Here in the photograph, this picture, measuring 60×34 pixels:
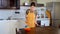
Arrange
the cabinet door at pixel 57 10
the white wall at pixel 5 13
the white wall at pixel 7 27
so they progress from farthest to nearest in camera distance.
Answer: the cabinet door at pixel 57 10 → the white wall at pixel 5 13 → the white wall at pixel 7 27

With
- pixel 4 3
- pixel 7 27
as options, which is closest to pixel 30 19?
pixel 7 27

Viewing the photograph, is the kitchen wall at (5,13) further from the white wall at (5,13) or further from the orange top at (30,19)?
the orange top at (30,19)

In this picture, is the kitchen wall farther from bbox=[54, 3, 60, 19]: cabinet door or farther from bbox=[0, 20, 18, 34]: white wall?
bbox=[54, 3, 60, 19]: cabinet door

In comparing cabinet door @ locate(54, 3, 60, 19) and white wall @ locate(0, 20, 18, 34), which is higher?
cabinet door @ locate(54, 3, 60, 19)

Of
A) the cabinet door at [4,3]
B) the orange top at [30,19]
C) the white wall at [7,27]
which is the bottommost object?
the white wall at [7,27]

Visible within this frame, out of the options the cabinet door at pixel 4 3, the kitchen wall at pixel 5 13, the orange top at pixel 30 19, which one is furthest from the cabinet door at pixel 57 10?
the cabinet door at pixel 4 3

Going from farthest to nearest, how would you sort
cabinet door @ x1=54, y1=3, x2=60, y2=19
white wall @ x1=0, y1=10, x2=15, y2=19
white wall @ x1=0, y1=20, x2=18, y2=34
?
cabinet door @ x1=54, y1=3, x2=60, y2=19
white wall @ x1=0, y1=10, x2=15, y2=19
white wall @ x1=0, y1=20, x2=18, y2=34

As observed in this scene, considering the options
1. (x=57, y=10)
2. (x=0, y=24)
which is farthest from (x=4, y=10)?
(x=57, y=10)

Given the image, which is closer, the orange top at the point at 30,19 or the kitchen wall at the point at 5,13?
the orange top at the point at 30,19

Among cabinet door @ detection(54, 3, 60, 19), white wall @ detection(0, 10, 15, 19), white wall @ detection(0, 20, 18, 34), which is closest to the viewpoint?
white wall @ detection(0, 20, 18, 34)

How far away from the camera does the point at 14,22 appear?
3596mm

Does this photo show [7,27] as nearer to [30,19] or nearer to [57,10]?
[30,19]

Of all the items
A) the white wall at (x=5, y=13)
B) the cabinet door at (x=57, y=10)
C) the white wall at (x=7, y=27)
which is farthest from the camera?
the cabinet door at (x=57, y=10)

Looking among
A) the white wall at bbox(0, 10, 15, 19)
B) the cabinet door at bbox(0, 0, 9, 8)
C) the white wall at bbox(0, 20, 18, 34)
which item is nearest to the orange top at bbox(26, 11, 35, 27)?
the white wall at bbox(0, 20, 18, 34)
